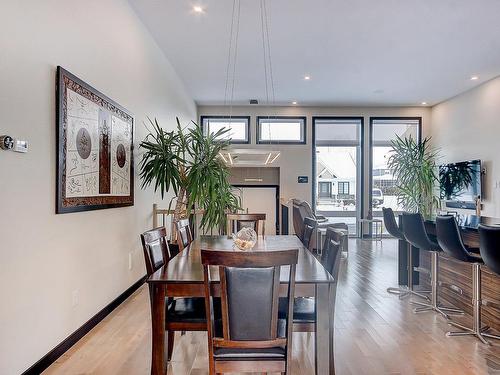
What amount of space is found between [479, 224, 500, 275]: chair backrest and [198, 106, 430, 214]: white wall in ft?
20.0

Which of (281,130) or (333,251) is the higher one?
(281,130)

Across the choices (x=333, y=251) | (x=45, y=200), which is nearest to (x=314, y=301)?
(x=333, y=251)

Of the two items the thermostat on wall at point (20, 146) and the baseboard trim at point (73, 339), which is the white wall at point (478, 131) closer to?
the baseboard trim at point (73, 339)

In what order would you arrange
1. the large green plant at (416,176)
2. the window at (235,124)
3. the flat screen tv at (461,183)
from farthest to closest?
the window at (235,124) → the large green plant at (416,176) → the flat screen tv at (461,183)

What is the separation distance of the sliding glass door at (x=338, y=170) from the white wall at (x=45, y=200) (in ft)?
19.7

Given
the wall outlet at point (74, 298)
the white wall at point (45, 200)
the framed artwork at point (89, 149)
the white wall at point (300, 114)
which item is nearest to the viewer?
the white wall at point (45, 200)

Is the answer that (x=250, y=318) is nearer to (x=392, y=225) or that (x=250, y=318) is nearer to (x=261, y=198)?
(x=392, y=225)

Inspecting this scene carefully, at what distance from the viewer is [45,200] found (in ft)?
7.89

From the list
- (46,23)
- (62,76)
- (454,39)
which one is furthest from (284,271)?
(454,39)

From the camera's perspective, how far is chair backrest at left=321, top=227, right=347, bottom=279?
2.26 meters

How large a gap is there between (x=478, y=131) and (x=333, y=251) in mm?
5982

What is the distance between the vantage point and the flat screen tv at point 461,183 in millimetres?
6602

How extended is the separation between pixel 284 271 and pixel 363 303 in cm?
225

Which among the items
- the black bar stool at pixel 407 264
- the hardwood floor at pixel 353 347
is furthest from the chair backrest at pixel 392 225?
the hardwood floor at pixel 353 347
